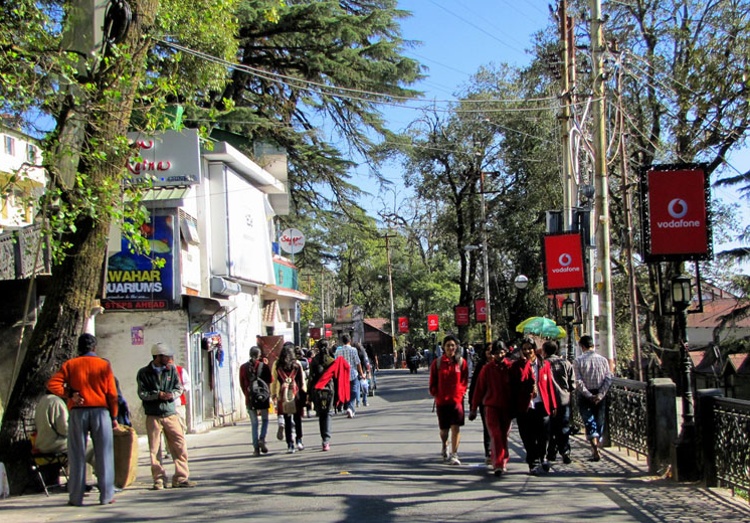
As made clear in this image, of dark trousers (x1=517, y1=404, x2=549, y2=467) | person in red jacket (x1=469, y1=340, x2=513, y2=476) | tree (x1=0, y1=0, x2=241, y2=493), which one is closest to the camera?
tree (x1=0, y1=0, x2=241, y2=493)

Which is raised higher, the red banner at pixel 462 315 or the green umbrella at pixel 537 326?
the red banner at pixel 462 315

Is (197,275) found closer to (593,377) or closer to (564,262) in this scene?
(564,262)

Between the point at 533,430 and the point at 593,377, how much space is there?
1.73 meters

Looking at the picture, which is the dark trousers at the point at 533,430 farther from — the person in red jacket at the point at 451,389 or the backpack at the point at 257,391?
the backpack at the point at 257,391

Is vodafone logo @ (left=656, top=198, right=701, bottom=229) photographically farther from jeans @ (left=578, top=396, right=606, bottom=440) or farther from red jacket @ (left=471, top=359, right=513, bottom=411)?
red jacket @ (left=471, top=359, right=513, bottom=411)

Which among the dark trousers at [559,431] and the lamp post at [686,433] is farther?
the dark trousers at [559,431]

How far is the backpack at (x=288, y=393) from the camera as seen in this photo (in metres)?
13.7

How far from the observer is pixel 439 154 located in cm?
4306

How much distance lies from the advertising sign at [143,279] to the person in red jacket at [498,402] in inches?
362

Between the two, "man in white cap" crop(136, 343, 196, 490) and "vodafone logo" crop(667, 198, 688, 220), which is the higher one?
"vodafone logo" crop(667, 198, 688, 220)

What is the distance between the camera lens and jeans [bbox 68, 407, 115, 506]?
31.0 feet

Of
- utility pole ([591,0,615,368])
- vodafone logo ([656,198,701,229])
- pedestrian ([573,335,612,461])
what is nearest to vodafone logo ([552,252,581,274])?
utility pole ([591,0,615,368])

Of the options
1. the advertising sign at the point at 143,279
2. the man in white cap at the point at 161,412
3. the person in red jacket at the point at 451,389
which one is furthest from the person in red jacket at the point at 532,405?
the advertising sign at the point at 143,279

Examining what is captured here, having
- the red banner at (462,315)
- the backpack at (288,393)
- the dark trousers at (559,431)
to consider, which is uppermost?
the red banner at (462,315)
